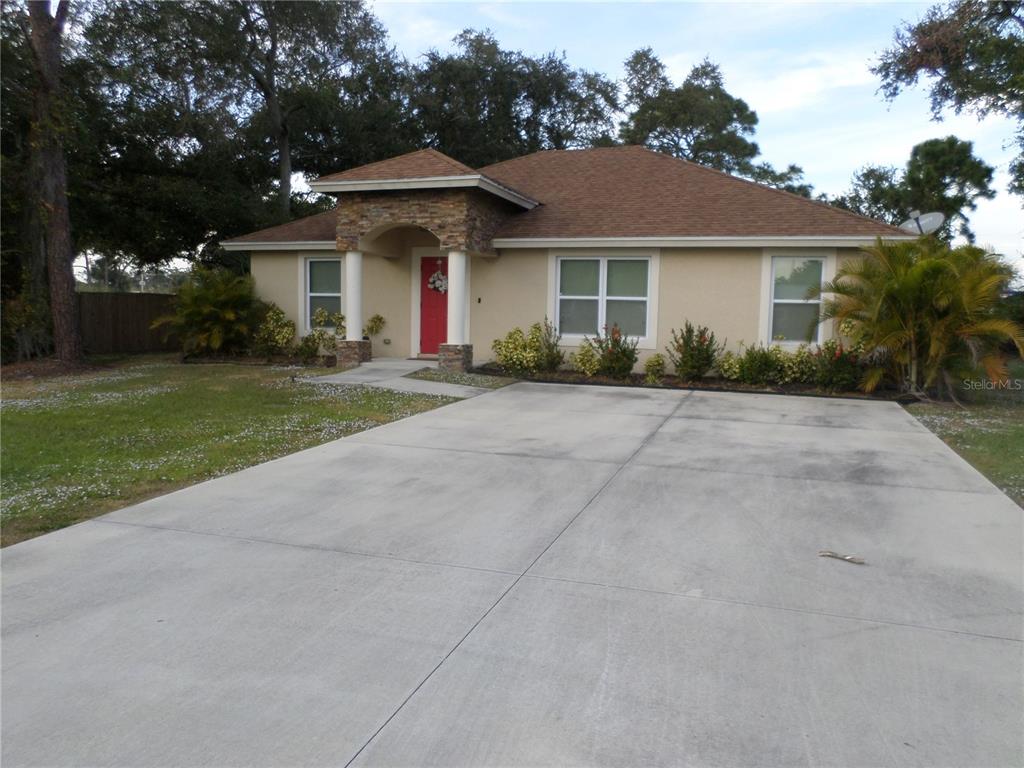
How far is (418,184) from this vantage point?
563 inches

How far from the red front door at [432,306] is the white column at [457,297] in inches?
67.1

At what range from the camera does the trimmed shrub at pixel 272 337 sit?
16859 mm

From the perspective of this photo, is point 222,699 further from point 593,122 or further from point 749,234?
point 593,122

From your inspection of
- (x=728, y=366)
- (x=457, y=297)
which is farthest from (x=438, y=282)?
(x=728, y=366)

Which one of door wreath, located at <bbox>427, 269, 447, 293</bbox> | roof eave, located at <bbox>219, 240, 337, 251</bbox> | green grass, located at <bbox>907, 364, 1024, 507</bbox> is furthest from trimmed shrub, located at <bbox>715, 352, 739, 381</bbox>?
roof eave, located at <bbox>219, 240, 337, 251</bbox>

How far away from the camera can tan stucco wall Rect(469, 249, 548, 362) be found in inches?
608

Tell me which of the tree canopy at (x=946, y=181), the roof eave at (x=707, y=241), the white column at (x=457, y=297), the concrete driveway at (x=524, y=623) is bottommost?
the concrete driveway at (x=524, y=623)

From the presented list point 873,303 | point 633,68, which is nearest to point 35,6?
point 873,303

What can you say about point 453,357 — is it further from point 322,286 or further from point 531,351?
point 322,286

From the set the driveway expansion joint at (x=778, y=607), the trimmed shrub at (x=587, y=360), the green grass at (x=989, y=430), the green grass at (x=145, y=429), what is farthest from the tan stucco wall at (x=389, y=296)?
the driveway expansion joint at (x=778, y=607)

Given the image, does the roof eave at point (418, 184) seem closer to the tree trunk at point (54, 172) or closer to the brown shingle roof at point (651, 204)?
the brown shingle roof at point (651, 204)

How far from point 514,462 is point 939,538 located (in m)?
3.70

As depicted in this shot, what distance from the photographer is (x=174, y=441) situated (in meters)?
8.23

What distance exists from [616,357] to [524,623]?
407 inches
